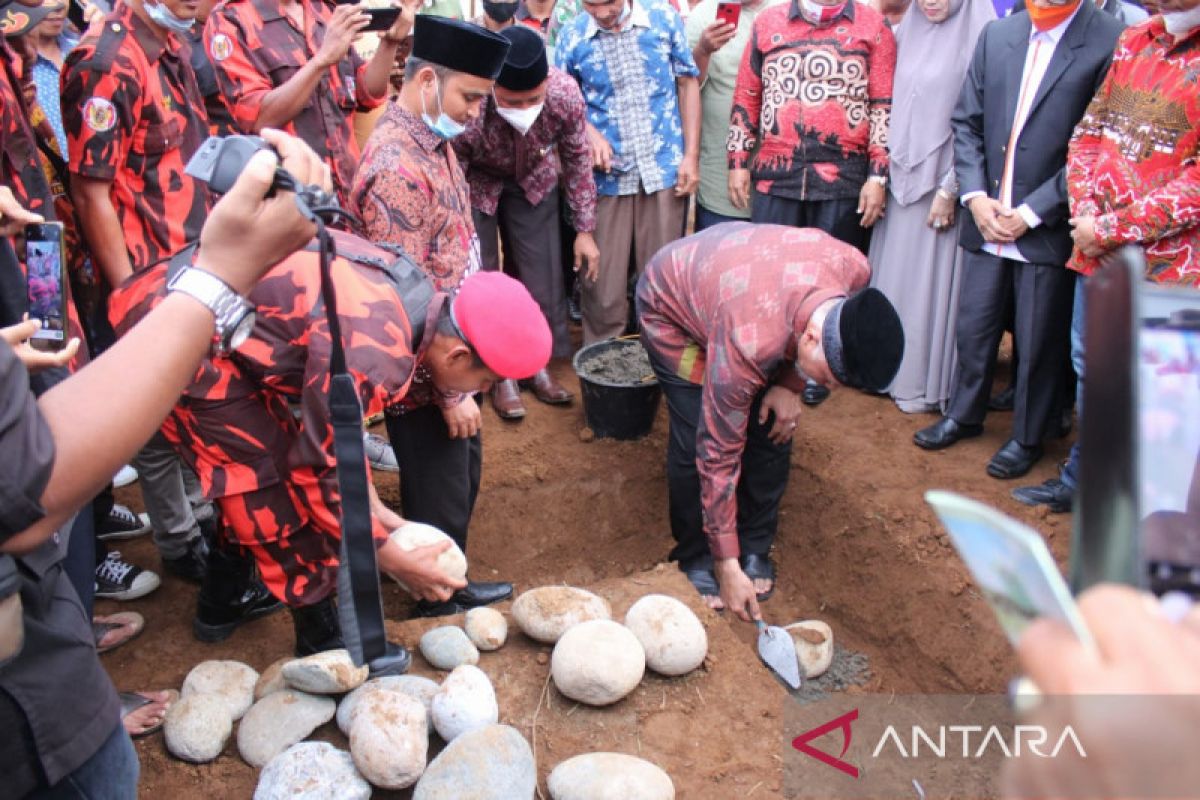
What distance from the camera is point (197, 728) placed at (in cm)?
248

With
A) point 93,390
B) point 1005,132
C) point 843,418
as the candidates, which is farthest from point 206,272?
point 843,418

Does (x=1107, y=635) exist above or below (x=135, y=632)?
above

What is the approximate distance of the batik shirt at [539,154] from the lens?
4.26 m

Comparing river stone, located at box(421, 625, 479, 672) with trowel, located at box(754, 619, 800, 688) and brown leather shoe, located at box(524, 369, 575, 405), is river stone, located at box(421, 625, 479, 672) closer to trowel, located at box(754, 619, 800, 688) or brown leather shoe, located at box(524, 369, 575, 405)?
trowel, located at box(754, 619, 800, 688)

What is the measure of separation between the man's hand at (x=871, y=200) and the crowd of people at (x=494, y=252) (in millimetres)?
15

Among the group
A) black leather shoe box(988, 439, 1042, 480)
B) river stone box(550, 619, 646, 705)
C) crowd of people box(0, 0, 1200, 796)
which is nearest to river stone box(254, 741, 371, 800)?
crowd of people box(0, 0, 1200, 796)

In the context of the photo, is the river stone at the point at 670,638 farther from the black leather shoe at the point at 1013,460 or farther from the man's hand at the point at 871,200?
the man's hand at the point at 871,200

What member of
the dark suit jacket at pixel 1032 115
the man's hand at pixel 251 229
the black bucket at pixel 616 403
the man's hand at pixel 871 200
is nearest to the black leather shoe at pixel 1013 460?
the dark suit jacket at pixel 1032 115

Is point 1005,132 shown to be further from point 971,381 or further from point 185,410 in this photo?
point 185,410

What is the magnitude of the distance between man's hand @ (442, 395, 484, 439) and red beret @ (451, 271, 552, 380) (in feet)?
2.05

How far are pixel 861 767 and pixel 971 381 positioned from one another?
77.5 inches

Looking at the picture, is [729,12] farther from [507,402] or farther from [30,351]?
[30,351]

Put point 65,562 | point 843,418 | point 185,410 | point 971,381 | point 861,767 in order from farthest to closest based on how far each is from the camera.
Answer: point 843,418, point 971,381, point 861,767, point 185,410, point 65,562

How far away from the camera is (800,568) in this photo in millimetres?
4109
